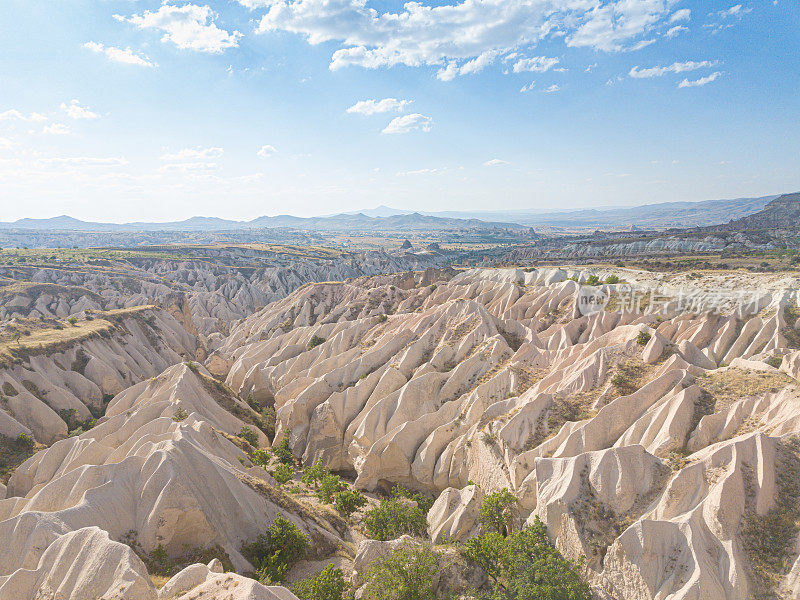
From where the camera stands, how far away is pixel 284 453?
39312 mm

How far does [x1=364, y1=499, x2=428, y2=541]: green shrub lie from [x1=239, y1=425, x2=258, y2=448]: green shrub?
1748 centimetres

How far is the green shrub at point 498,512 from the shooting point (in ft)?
77.8

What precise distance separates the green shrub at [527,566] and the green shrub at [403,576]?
2.96 metres

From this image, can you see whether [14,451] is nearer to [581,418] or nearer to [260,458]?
[260,458]

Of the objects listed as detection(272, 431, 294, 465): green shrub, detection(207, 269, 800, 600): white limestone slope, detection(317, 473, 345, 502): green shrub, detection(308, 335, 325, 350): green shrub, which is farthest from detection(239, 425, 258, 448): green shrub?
detection(308, 335, 325, 350): green shrub

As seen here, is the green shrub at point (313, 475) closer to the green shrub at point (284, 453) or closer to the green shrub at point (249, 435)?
the green shrub at point (284, 453)

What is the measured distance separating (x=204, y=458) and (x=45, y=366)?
38.1 m

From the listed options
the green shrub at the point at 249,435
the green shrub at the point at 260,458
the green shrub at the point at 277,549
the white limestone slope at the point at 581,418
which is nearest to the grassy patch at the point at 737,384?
the white limestone slope at the point at 581,418

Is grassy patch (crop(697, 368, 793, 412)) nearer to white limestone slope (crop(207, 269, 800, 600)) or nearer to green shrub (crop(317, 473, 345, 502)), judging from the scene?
white limestone slope (crop(207, 269, 800, 600))

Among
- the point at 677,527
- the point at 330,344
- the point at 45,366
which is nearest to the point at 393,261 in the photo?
the point at 330,344

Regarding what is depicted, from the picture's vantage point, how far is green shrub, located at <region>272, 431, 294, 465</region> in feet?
128

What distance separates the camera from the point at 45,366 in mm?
46469

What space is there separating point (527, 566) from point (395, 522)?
9.15 m

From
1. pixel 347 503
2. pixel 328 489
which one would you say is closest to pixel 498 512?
pixel 347 503
